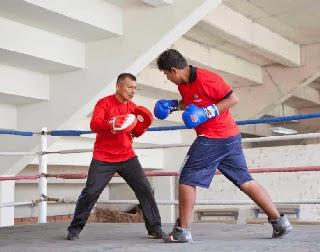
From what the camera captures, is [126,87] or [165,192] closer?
[126,87]

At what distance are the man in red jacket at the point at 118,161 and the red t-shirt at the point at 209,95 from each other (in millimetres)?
372

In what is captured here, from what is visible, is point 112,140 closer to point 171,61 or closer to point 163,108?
point 163,108

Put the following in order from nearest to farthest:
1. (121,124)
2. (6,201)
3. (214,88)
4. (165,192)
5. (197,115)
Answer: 1. (197,115)
2. (214,88)
3. (121,124)
4. (6,201)
5. (165,192)

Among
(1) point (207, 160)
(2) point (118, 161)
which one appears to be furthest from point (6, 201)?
(1) point (207, 160)

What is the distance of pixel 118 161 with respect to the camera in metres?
3.20

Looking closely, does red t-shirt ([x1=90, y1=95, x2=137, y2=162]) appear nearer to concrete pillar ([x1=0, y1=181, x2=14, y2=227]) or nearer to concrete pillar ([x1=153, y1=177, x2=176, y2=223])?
concrete pillar ([x1=0, y1=181, x2=14, y2=227])

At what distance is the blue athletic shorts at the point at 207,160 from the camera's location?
2.85 m

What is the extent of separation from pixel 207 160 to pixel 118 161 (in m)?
0.57

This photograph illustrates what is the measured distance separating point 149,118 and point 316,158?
184 inches

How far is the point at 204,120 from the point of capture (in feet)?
8.96

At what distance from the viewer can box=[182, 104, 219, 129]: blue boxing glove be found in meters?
2.70

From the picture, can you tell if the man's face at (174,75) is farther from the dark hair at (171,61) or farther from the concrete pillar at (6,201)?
the concrete pillar at (6,201)

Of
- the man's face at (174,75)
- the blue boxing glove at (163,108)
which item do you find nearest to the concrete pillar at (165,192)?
the blue boxing glove at (163,108)

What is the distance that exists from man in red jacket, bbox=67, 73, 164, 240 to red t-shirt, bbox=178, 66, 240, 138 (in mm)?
372
